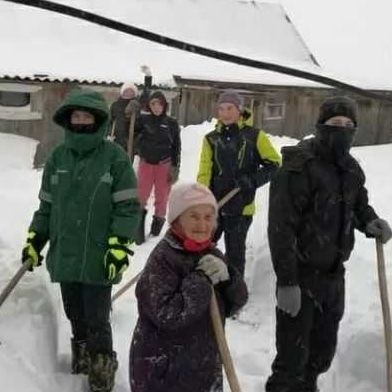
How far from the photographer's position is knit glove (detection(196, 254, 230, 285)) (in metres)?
2.55

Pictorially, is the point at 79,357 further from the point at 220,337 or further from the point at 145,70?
the point at 145,70

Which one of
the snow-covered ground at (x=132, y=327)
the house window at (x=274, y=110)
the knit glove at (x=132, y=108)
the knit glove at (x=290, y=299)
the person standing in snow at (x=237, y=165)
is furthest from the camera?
the house window at (x=274, y=110)

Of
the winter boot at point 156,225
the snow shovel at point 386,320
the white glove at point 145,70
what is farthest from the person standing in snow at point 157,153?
the white glove at point 145,70

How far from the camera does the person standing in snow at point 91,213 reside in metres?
3.38

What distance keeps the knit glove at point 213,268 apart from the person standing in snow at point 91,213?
0.85 m

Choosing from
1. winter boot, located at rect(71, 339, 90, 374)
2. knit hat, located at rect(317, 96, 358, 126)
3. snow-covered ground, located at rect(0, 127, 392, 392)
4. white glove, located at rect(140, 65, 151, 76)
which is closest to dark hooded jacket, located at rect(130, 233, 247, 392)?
snow-covered ground, located at rect(0, 127, 392, 392)

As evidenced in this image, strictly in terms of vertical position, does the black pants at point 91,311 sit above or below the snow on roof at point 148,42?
below

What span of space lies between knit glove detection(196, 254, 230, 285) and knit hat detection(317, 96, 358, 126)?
3.85 feet

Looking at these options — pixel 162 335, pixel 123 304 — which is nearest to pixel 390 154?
pixel 123 304

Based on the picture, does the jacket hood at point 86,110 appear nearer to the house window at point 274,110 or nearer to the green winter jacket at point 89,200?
the green winter jacket at point 89,200

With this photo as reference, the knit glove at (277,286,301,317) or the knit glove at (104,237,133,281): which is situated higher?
the knit glove at (104,237,133,281)

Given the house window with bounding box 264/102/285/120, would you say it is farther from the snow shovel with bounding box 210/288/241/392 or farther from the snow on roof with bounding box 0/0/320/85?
the snow shovel with bounding box 210/288/241/392

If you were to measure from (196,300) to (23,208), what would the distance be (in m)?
4.50

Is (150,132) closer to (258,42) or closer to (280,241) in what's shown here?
(280,241)
